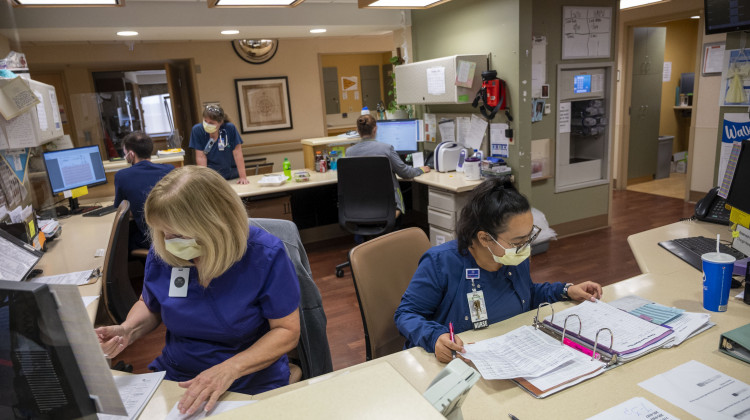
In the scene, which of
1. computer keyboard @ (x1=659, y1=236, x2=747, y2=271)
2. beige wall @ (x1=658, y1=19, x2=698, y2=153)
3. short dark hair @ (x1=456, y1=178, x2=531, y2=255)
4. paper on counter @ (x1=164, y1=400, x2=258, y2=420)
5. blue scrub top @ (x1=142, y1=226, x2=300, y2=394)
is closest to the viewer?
paper on counter @ (x1=164, y1=400, x2=258, y2=420)

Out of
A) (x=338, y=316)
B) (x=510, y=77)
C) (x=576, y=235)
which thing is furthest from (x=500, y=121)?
(x=338, y=316)

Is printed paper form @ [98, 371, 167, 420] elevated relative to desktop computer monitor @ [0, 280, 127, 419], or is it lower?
lower

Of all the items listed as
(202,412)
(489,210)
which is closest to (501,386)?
(489,210)

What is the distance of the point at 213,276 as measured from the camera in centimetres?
142

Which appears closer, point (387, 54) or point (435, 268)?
point (435, 268)

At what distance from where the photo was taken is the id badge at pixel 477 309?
5.03 feet

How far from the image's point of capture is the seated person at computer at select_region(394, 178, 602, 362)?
155 centimetres

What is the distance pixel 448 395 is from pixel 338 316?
256 cm

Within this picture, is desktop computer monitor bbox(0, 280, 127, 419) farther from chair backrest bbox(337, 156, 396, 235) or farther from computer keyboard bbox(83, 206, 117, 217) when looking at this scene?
computer keyboard bbox(83, 206, 117, 217)

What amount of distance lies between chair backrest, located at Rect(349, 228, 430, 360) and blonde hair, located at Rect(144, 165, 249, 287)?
47cm

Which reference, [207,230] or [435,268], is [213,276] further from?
[435,268]

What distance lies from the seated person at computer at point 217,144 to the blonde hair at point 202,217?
2952mm

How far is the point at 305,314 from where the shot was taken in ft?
6.01

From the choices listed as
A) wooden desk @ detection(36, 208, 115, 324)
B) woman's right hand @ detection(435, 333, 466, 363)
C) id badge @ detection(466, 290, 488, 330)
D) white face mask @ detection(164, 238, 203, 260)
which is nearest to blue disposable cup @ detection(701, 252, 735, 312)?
id badge @ detection(466, 290, 488, 330)
